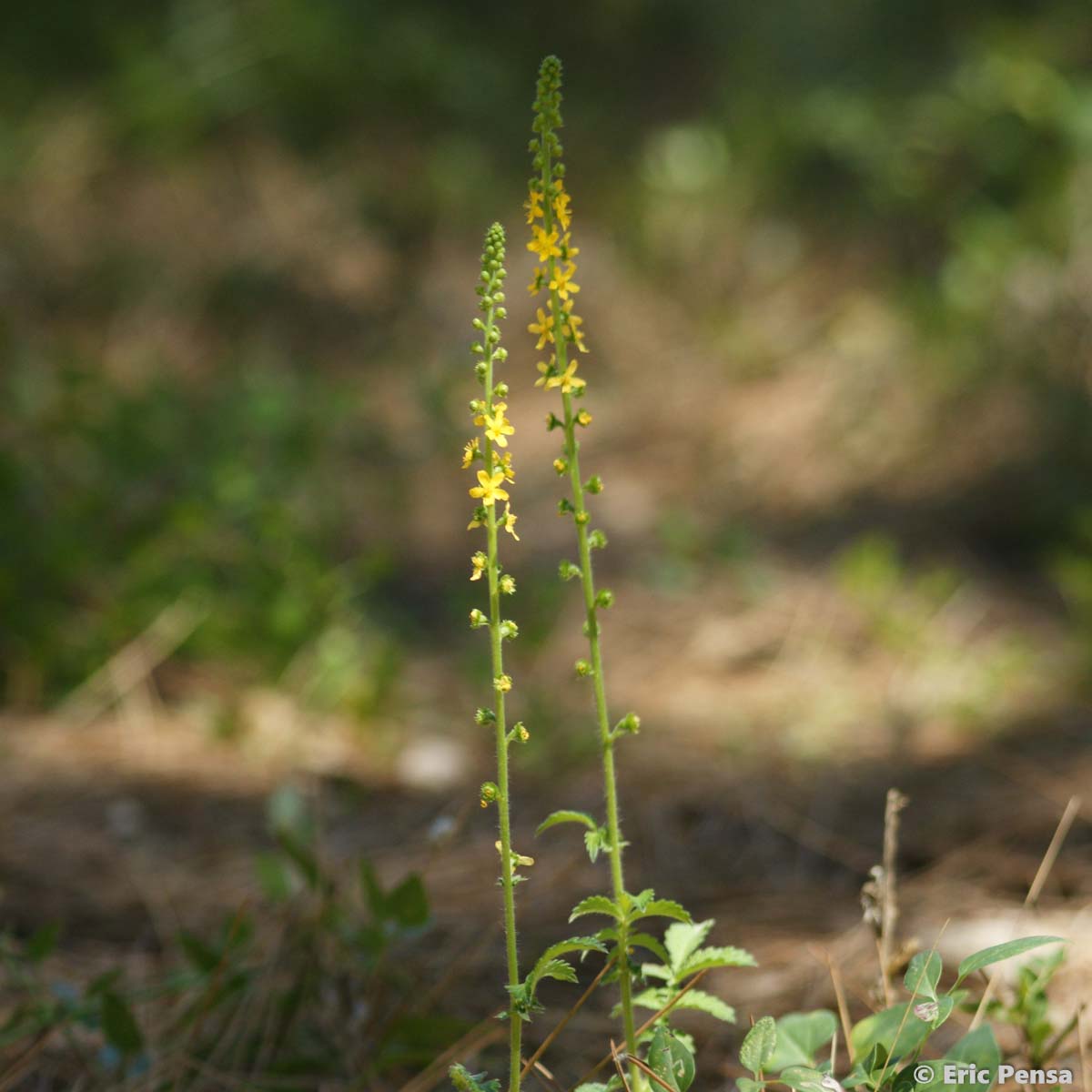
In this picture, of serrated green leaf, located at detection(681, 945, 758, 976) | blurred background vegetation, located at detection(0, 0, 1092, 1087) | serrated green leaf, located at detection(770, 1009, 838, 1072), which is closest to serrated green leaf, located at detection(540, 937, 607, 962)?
serrated green leaf, located at detection(681, 945, 758, 976)

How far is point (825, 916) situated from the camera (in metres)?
1.98

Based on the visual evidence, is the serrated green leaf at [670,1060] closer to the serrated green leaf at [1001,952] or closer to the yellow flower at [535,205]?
the serrated green leaf at [1001,952]

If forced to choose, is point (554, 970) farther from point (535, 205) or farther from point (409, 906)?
point (535, 205)

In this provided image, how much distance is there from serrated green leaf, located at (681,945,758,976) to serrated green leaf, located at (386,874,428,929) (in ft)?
1.51

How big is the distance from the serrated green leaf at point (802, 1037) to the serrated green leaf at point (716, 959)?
0.60ft

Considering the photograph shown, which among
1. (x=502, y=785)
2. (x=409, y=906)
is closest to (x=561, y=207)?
(x=502, y=785)

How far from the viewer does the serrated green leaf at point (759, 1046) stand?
1.14 meters

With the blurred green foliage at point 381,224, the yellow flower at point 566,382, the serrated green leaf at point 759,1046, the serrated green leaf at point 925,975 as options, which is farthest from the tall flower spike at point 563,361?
the blurred green foliage at point 381,224

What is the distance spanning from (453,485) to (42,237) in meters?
2.46

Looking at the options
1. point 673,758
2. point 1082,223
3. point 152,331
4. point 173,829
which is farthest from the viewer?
point 152,331

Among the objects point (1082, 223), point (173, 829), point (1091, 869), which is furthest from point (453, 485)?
point (1091, 869)

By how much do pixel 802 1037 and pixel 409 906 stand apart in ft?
1.85

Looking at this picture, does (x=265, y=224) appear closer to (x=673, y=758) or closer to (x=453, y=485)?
(x=453, y=485)

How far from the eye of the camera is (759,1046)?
1.14 meters
